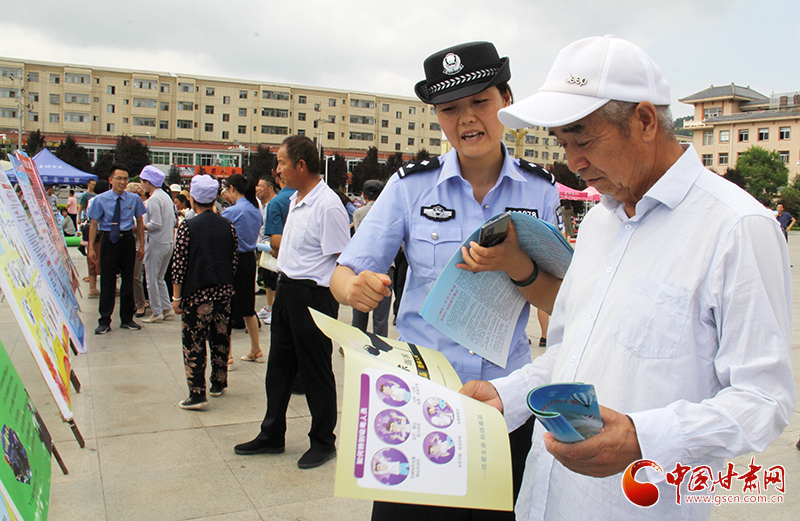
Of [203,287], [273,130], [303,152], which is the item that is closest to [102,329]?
[203,287]

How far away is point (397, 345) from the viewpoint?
64.8 inches

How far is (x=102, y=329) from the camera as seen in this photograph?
283 inches

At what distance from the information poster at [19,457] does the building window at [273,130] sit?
74.0 m

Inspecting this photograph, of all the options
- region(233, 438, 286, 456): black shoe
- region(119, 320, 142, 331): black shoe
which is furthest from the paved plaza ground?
region(119, 320, 142, 331): black shoe

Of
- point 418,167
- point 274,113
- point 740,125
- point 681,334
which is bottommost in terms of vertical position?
point 681,334

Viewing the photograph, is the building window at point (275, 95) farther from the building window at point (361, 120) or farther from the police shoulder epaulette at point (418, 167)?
the police shoulder epaulette at point (418, 167)

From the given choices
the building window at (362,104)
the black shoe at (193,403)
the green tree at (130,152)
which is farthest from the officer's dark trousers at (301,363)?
the building window at (362,104)

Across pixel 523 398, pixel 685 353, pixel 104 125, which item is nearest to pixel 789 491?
pixel 523 398

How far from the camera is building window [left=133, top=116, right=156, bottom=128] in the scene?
68000 millimetres

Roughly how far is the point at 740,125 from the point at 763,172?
67.6 ft

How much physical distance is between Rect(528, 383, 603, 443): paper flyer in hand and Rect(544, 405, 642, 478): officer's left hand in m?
0.05

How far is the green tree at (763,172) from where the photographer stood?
5309 cm

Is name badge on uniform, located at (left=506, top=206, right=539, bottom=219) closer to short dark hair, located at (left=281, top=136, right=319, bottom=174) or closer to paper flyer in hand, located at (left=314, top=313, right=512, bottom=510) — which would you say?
paper flyer in hand, located at (left=314, top=313, right=512, bottom=510)

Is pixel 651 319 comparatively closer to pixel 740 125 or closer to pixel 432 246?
pixel 432 246
